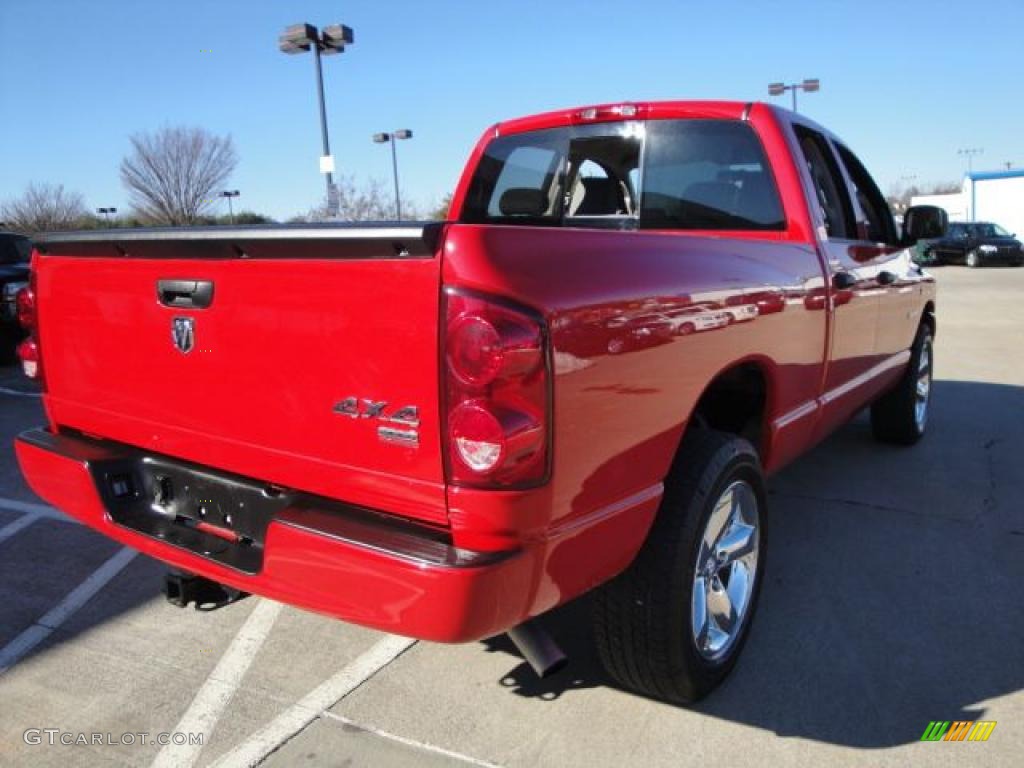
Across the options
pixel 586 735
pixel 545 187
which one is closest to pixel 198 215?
pixel 545 187

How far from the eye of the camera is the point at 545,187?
14.0 feet

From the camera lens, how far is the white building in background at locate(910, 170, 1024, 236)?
44875 millimetres

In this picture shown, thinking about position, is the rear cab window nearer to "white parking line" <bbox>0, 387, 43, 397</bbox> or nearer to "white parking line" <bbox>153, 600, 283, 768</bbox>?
"white parking line" <bbox>153, 600, 283, 768</bbox>

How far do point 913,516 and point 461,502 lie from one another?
135 inches

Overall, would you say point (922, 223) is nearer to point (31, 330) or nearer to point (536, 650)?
point (536, 650)

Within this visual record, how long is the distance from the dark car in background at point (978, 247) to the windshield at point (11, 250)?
26684mm

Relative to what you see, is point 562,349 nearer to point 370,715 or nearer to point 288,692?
point 370,715

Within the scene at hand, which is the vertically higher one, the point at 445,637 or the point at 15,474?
the point at 445,637

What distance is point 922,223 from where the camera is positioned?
4.78 meters

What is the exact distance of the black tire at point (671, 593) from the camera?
2371 millimetres

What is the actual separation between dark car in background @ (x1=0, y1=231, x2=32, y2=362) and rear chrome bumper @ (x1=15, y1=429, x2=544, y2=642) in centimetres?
825

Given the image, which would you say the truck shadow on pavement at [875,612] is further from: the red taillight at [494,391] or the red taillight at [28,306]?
the red taillight at [28,306]

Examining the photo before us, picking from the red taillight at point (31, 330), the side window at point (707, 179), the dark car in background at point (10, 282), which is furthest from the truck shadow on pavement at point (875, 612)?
the dark car in background at point (10, 282)

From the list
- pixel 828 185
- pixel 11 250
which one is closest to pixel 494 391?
pixel 828 185
